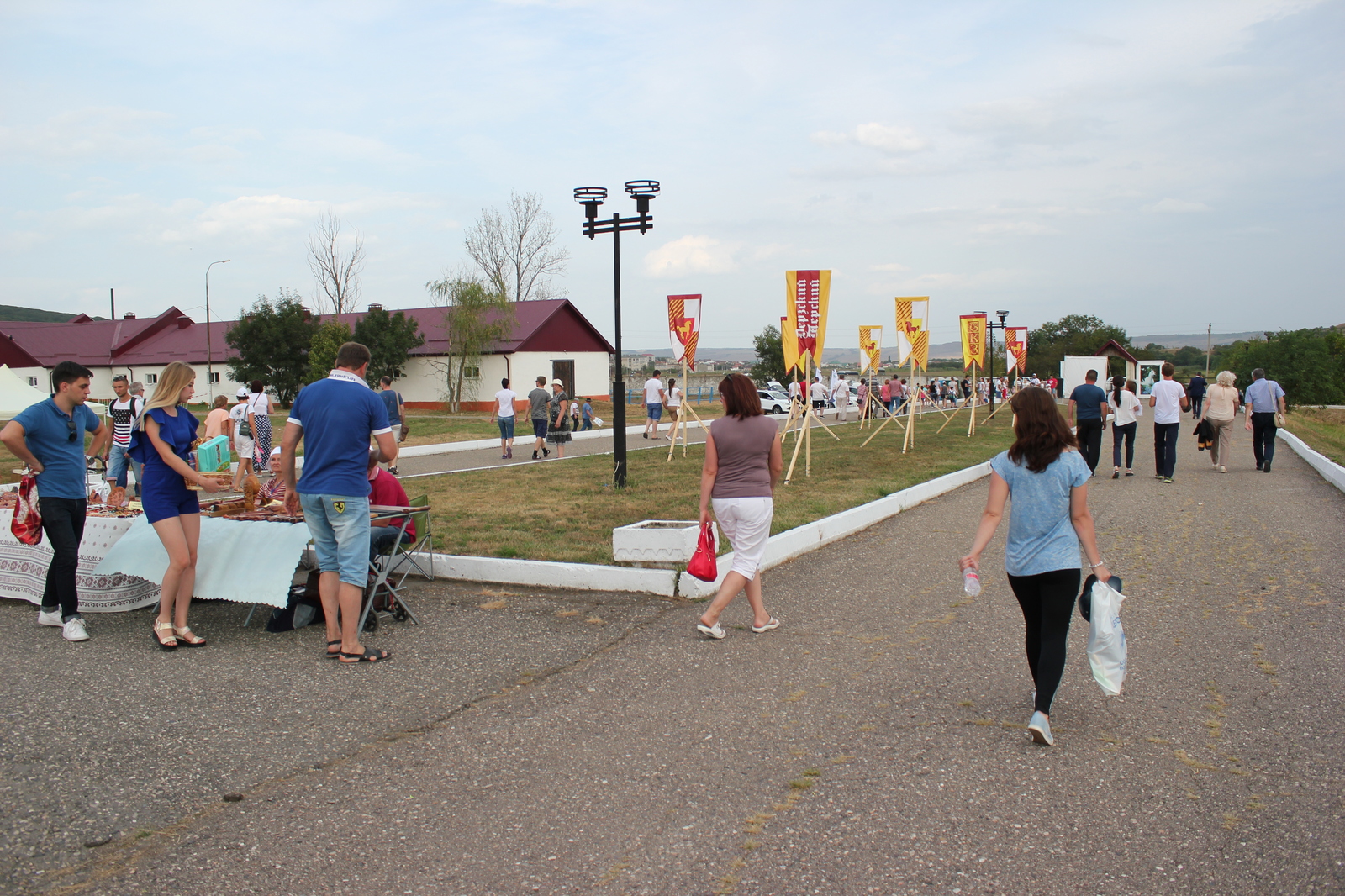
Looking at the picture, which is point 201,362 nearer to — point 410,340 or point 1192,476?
point 410,340

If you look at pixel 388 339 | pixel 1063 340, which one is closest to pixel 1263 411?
pixel 388 339

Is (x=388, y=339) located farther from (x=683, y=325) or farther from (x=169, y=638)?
(x=169, y=638)

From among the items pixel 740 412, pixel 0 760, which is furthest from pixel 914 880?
pixel 0 760

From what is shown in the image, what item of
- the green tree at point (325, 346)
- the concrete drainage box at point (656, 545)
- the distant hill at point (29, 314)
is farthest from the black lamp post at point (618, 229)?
the distant hill at point (29, 314)

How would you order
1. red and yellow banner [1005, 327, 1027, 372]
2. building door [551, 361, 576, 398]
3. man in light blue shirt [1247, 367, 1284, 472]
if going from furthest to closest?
building door [551, 361, 576, 398] < red and yellow banner [1005, 327, 1027, 372] < man in light blue shirt [1247, 367, 1284, 472]

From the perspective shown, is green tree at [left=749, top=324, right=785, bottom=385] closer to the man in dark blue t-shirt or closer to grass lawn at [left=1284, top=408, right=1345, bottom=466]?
grass lawn at [left=1284, top=408, right=1345, bottom=466]

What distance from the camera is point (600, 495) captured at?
39.9 feet

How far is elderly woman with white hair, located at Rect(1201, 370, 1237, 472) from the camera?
46.6 feet

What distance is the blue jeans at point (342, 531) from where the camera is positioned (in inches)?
207

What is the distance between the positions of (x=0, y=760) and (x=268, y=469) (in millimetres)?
12836

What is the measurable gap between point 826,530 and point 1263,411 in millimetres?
9194

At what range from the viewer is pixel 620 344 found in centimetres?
1242

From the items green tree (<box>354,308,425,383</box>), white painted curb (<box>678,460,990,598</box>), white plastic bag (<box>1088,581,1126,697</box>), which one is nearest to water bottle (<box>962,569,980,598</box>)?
white plastic bag (<box>1088,581,1126,697</box>)

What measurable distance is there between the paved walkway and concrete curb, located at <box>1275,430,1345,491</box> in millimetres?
7719
